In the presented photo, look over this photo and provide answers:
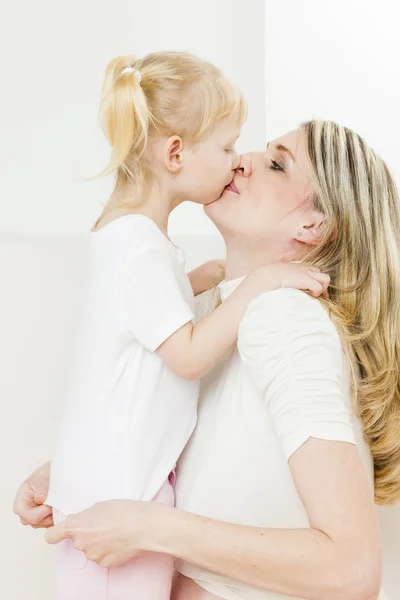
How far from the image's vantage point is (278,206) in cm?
153

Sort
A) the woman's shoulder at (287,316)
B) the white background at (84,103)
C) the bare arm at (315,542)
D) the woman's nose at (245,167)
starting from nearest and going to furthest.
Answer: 1. the bare arm at (315,542)
2. the woman's shoulder at (287,316)
3. the woman's nose at (245,167)
4. the white background at (84,103)

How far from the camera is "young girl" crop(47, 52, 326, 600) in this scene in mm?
1398

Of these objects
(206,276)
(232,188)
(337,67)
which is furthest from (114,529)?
(337,67)

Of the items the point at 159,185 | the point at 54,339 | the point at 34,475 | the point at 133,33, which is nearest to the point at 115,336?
the point at 159,185

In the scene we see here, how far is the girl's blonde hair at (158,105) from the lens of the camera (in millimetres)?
1567

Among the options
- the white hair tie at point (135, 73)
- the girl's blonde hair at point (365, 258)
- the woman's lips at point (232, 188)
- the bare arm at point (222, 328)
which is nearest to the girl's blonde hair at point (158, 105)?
the white hair tie at point (135, 73)

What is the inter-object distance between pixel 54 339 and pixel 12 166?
88 centimetres

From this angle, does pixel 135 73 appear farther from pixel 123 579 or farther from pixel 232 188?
pixel 123 579

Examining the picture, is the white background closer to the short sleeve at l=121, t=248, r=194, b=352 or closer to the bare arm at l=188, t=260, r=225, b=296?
the bare arm at l=188, t=260, r=225, b=296

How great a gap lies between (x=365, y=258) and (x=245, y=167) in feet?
0.98

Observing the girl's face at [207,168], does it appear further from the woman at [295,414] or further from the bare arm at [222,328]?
the bare arm at [222,328]

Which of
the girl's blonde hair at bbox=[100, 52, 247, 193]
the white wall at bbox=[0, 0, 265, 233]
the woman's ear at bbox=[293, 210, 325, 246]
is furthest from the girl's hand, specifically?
the white wall at bbox=[0, 0, 265, 233]

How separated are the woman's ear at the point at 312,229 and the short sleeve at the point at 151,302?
0.25 meters

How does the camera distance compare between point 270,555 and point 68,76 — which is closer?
point 270,555
